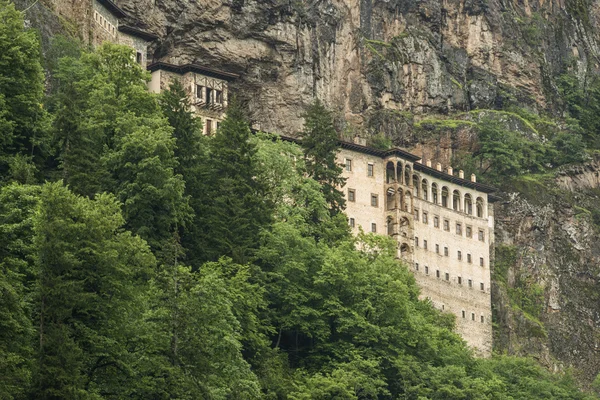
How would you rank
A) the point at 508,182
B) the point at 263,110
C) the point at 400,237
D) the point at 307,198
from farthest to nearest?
1. the point at 508,182
2. the point at 263,110
3. the point at 400,237
4. the point at 307,198

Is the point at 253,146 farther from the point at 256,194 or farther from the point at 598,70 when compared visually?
the point at 598,70

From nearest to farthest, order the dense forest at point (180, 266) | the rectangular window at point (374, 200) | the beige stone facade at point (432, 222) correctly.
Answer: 1. the dense forest at point (180, 266)
2. the beige stone facade at point (432, 222)
3. the rectangular window at point (374, 200)

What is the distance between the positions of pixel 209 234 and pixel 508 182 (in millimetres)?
65123

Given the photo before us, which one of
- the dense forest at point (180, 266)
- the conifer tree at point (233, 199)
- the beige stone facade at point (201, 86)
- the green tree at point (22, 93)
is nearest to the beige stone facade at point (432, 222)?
the beige stone facade at point (201, 86)

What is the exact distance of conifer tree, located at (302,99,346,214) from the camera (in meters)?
105

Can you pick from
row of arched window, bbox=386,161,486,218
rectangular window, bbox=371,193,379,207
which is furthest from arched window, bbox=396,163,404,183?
rectangular window, bbox=371,193,379,207

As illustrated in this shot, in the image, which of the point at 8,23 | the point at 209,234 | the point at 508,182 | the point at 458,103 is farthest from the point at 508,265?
the point at 8,23

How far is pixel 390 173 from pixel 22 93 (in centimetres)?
4993

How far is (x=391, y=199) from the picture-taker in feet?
405

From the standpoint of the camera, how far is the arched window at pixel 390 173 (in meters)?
124

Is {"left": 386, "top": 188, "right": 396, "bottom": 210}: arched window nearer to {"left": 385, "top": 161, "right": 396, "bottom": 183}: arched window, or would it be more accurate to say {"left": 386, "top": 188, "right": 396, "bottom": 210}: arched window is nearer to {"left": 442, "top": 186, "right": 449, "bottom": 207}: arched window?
{"left": 385, "top": 161, "right": 396, "bottom": 183}: arched window

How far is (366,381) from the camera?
83.4 metres

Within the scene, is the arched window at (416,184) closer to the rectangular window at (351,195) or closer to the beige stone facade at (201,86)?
the rectangular window at (351,195)

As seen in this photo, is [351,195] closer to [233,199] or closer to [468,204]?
[468,204]
